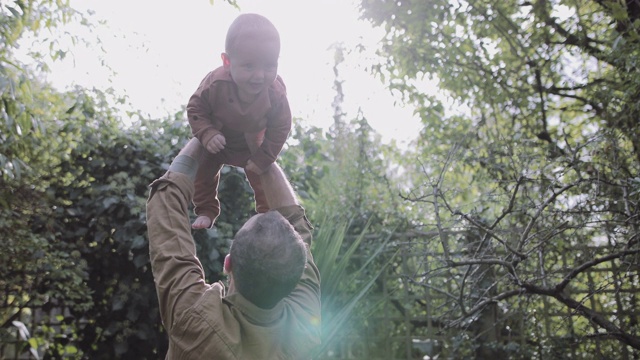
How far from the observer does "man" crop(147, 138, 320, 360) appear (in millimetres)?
1434

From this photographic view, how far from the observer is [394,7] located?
5.11m

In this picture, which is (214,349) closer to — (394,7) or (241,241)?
(241,241)

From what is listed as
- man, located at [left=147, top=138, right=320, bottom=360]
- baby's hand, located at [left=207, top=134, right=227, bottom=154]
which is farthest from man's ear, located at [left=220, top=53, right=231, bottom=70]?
man, located at [left=147, top=138, right=320, bottom=360]

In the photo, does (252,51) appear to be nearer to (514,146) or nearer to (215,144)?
(215,144)

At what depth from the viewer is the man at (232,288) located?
1434 millimetres

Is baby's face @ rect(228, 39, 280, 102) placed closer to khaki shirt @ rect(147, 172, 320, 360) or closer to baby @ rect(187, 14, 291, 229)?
baby @ rect(187, 14, 291, 229)

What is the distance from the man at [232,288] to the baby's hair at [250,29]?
364 mm

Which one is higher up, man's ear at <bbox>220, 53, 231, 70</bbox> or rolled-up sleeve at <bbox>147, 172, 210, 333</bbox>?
man's ear at <bbox>220, 53, 231, 70</bbox>

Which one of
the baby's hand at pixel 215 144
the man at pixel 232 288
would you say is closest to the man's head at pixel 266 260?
the man at pixel 232 288

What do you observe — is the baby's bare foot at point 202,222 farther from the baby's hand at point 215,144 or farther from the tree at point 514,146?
the tree at point 514,146

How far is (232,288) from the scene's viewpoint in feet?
5.07

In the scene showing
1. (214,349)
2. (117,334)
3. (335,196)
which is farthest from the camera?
(335,196)

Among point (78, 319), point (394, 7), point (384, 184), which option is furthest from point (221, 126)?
point (384, 184)

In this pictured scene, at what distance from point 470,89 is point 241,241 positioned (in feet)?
13.9
